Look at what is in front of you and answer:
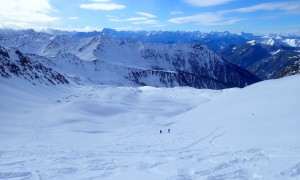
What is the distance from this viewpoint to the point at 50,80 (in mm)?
92062

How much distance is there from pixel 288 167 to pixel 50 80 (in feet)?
280

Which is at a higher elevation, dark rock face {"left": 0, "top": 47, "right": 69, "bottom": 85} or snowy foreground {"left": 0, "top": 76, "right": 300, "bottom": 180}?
dark rock face {"left": 0, "top": 47, "right": 69, "bottom": 85}

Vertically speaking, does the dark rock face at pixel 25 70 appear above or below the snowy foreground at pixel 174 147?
above

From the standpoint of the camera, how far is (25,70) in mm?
85750

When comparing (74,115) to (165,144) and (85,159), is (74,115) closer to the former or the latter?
(165,144)

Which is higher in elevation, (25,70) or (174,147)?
(25,70)

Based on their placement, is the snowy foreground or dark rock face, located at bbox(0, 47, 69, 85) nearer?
the snowy foreground

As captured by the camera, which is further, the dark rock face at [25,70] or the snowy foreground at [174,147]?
the dark rock face at [25,70]

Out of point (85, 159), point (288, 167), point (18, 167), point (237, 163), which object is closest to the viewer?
point (288, 167)

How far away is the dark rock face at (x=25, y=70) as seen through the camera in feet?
257

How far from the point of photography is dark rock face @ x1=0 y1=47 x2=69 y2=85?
78312mm

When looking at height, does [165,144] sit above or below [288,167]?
below

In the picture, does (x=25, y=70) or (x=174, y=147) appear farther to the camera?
(x=25, y=70)

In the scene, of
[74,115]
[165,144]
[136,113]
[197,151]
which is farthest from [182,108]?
[197,151]
